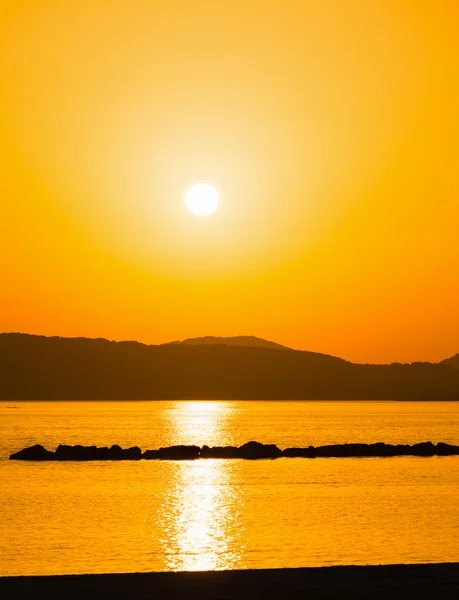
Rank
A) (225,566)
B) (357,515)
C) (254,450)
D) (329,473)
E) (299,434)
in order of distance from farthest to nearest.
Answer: (299,434)
(254,450)
(329,473)
(357,515)
(225,566)

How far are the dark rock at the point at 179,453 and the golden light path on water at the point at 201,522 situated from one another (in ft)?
50.2

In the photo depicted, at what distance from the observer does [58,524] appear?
37312 mm

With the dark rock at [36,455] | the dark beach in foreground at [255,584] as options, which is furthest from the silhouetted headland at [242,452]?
the dark beach in foreground at [255,584]

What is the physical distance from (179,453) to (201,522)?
4458cm

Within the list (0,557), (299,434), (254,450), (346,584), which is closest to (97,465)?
(254,450)

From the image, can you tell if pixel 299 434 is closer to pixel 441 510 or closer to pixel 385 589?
pixel 441 510

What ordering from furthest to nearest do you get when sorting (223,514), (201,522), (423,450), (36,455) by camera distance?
(423,450)
(36,455)
(223,514)
(201,522)

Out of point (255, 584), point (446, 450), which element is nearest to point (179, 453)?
point (446, 450)

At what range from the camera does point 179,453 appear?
82.8 m

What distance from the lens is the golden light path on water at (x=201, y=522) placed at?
1114 inches

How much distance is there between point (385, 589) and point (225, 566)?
11961mm

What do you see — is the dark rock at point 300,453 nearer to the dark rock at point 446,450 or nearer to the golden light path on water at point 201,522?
the dark rock at point 446,450

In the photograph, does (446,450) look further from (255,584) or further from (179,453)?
(255,584)

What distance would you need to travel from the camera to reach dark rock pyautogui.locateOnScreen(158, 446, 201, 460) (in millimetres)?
81750
